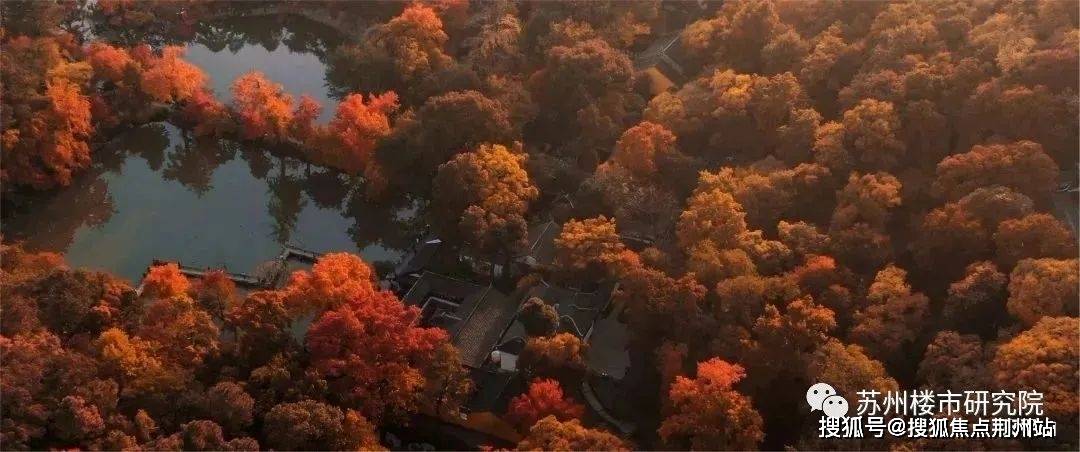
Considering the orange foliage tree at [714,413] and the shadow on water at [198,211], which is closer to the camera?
the orange foliage tree at [714,413]

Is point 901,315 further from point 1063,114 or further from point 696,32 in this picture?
point 696,32

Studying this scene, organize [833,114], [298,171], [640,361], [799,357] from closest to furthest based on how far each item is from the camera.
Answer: [799,357] → [640,361] → [833,114] → [298,171]

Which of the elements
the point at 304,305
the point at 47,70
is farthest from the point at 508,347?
the point at 47,70

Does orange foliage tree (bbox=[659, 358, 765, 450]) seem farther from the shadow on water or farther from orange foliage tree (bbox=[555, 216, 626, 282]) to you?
the shadow on water

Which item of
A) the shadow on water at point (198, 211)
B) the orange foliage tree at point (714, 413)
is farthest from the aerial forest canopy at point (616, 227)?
the shadow on water at point (198, 211)

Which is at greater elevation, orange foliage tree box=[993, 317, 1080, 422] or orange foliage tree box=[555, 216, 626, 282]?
orange foliage tree box=[555, 216, 626, 282]

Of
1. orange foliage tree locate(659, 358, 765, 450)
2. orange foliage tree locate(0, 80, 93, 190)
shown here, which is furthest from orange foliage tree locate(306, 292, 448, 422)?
orange foliage tree locate(0, 80, 93, 190)

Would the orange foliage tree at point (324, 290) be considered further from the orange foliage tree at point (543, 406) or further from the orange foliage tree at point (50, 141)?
the orange foliage tree at point (50, 141)
